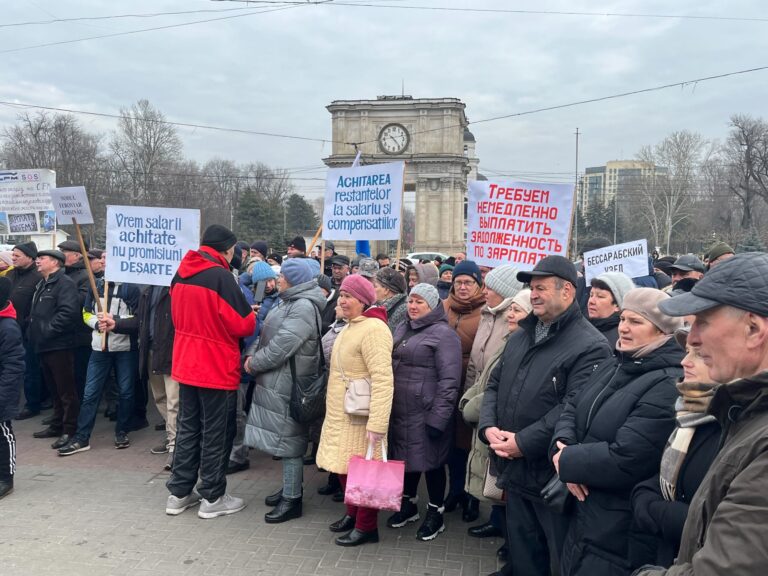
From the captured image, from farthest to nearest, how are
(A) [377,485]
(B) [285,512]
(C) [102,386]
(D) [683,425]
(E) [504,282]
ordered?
1. (C) [102,386]
2. (B) [285,512]
3. (E) [504,282]
4. (A) [377,485]
5. (D) [683,425]

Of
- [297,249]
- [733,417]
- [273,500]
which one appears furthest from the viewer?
[297,249]

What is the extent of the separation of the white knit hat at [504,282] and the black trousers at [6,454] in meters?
4.57

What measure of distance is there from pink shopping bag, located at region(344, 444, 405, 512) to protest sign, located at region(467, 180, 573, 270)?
2.52 m

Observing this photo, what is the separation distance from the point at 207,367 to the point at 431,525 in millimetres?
2286

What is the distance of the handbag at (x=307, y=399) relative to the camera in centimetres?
485

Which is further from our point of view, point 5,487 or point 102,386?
point 102,386

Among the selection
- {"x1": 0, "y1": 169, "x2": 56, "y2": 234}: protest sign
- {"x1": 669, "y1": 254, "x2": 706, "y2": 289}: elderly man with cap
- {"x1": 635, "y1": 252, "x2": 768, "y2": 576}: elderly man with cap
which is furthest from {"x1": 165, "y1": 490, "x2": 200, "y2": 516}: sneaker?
{"x1": 0, "y1": 169, "x2": 56, "y2": 234}: protest sign

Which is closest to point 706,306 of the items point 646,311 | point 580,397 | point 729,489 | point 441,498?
point 729,489

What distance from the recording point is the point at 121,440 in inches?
269

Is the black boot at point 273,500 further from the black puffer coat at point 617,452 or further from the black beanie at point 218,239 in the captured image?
the black puffer coat at point 617,452

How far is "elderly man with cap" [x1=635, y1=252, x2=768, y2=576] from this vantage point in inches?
56.7

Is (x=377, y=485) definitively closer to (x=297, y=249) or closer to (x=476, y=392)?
(x=476, y=392)

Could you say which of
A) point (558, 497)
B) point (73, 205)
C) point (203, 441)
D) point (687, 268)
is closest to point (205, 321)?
point (203, 441)

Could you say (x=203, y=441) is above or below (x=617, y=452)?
below
